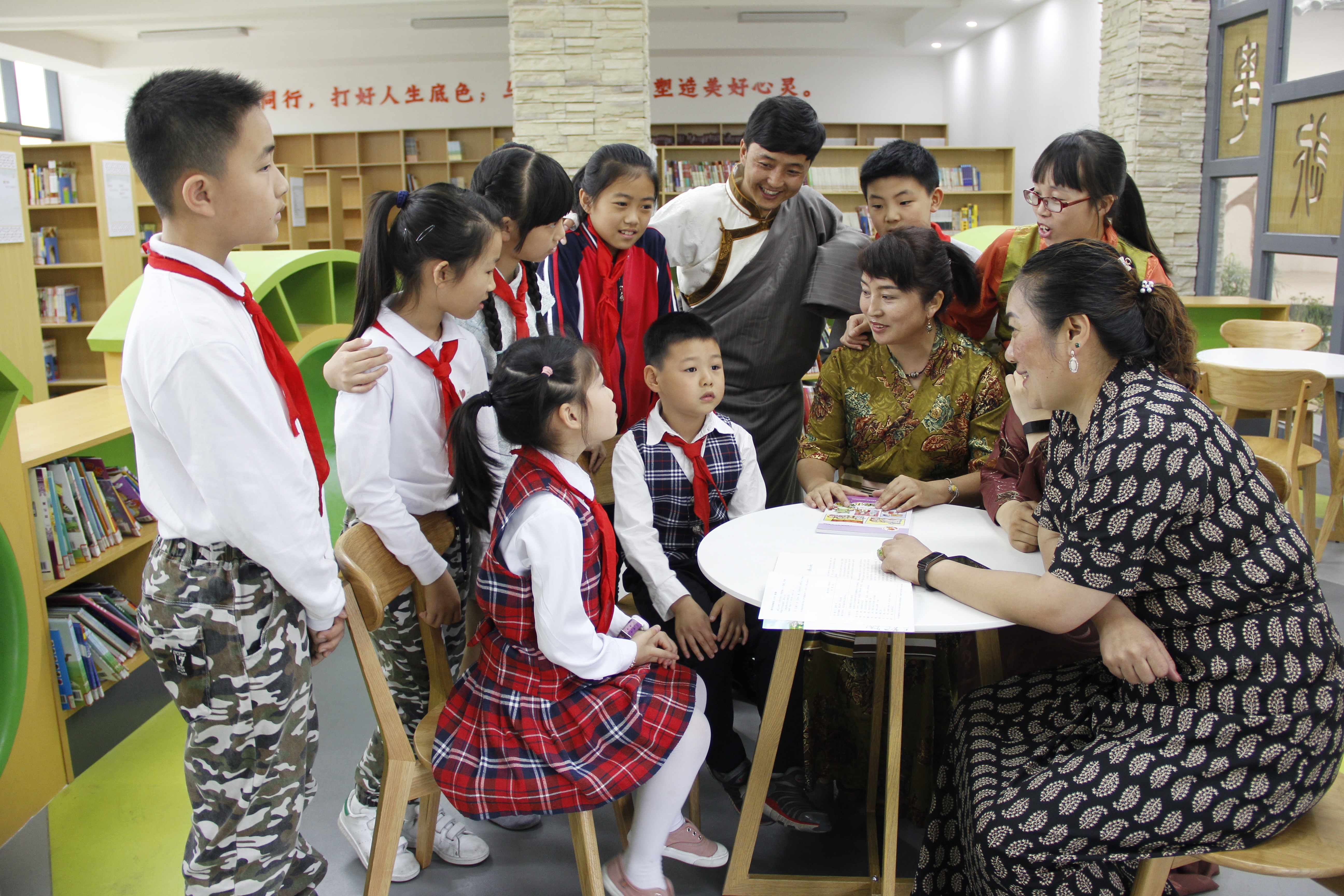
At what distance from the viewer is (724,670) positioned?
192 cm

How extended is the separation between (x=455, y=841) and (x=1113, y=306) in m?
1.57

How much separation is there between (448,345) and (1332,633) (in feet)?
4.75

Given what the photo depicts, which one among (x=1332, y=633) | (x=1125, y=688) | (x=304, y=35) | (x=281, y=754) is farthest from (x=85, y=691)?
(x=304, y=35)

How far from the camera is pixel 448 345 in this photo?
1.67 m

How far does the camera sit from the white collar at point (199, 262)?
3.91 ft

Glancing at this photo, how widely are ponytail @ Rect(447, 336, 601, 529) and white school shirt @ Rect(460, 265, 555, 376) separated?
0.29m

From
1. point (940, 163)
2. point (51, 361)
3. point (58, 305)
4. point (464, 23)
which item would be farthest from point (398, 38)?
point (940, 163)

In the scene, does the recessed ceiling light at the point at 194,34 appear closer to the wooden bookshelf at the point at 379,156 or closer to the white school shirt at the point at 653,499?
the wooden bookshelf at the point at 379,156

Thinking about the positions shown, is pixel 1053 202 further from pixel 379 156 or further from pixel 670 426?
pixel 379 156

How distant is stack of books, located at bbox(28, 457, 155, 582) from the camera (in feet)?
7.21

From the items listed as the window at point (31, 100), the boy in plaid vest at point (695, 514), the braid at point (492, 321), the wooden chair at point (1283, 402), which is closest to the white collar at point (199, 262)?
the braid at point (492, 321)

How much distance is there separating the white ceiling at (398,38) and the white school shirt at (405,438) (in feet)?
28.9

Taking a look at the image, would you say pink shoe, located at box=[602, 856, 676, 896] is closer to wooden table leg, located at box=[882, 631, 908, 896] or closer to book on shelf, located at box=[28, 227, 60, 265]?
wooden table leg, located at box=[882, 631, 908, 896]

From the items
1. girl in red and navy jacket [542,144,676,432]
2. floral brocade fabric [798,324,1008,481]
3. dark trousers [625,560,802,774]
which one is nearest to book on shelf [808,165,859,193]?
girl in red and navy jacket [542,144,676,432]
